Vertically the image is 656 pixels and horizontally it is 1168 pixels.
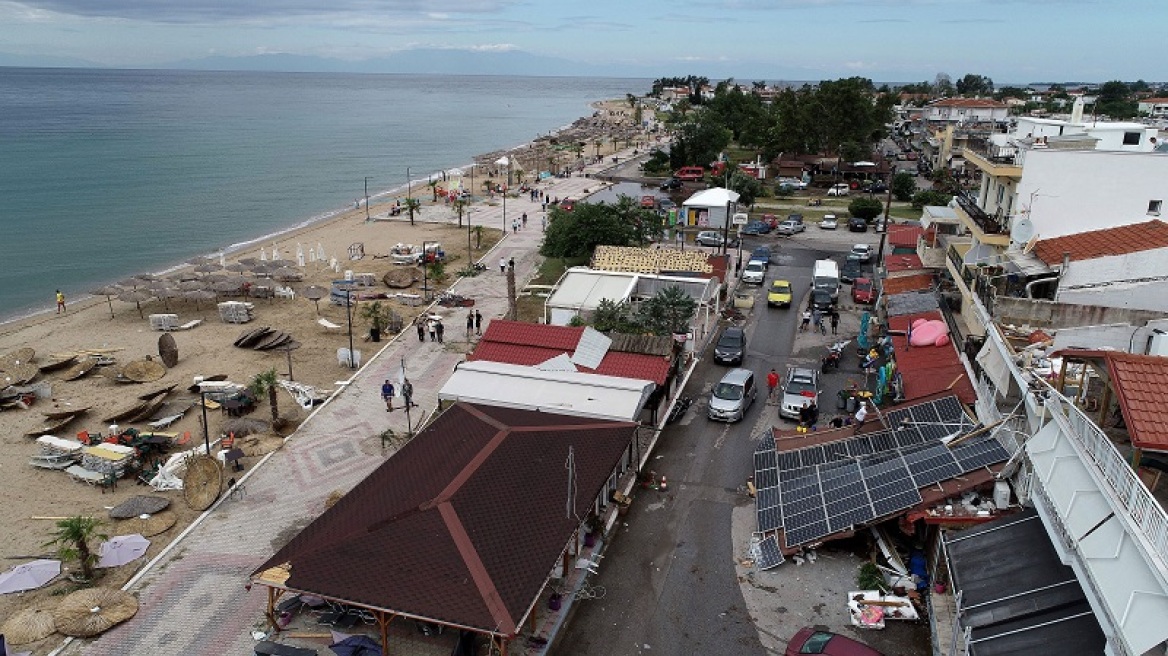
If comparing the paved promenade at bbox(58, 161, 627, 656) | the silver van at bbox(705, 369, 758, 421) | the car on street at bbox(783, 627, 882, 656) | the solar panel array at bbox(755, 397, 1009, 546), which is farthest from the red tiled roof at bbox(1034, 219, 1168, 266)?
the paved promenade at bbox(58, 161, 627, 656)

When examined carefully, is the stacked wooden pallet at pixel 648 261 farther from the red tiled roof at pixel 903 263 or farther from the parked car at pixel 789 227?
the parked car at pixel 789 227

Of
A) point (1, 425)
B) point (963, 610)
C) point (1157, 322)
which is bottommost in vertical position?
point (1, 425)

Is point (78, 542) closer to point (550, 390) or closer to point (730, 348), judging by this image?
point (550, 390)

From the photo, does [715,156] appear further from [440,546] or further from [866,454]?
[440,546]

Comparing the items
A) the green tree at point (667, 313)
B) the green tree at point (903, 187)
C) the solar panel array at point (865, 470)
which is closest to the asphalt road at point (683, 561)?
the solar panel array at point (865, 470)

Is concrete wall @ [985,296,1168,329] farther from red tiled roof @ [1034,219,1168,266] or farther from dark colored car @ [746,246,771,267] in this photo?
dark colored car @ [746,246,771,267]

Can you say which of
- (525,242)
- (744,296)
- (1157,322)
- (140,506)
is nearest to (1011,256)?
(1157,322)
